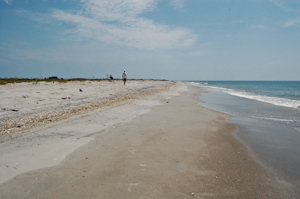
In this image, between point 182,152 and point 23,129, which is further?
point 23,129

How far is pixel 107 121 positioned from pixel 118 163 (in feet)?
10.3

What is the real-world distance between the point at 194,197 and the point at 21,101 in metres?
9.28

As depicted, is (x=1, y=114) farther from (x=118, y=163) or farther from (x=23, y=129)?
(x=118, y=163)

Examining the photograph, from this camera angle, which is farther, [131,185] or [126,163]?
[126,163]

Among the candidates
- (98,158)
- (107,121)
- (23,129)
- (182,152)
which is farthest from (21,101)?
(182,152)

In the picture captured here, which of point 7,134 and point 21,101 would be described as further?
point 21,101

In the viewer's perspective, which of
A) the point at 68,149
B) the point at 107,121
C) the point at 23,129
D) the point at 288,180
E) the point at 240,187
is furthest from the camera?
the point at 107,121

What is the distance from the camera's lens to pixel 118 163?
3424mm

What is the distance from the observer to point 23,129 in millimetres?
5262

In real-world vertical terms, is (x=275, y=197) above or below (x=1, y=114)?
below

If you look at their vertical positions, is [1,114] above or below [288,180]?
above

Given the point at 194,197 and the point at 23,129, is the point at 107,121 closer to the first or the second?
the point at 23,129

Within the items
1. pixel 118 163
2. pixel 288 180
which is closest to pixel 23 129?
pixel 118 163

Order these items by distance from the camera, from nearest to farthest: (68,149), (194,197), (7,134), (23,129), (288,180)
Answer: (194,197)
(288,180)
(68,149)
(7,134)
(23,129)
